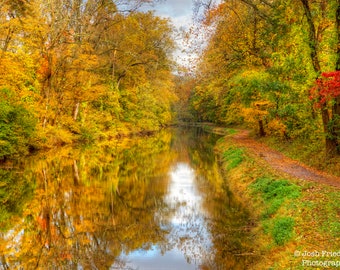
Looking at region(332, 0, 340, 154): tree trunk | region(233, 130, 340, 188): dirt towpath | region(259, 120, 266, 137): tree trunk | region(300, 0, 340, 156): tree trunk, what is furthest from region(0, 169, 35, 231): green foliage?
region(259, 120, 266, 137): tree trunk

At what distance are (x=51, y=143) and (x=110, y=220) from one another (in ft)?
62.6

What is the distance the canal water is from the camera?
8.58m

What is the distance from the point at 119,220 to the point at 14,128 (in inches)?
525

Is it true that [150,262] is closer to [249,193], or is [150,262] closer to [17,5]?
[249,193]

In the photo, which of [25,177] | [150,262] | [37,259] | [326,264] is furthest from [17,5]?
[326,264]

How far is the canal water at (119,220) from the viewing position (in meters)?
8.58

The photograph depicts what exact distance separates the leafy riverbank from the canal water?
556 mm

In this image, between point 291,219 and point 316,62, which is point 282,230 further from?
point 316,62

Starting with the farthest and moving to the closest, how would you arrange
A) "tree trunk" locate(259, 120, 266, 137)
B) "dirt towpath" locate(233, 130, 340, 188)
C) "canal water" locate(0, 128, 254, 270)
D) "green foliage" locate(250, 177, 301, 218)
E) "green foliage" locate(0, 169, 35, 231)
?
"tree trunk" locate(259, 120, 266, 137) < "dirt towpath" locate(233, 130, 340, 188) < "green foliage" locate(0, 169, 35, 231) < "green foliage" locate(250, 177, 301, 218) < "canal water" locate(0, 128, 254, 270)

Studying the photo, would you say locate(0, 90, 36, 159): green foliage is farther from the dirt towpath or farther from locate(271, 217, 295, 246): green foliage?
locate(271, 217, 295, 246): green foliage

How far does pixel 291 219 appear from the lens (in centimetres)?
904

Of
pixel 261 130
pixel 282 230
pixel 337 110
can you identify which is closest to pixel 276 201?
pixel 282 230

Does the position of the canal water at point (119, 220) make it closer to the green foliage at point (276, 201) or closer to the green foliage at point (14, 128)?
the green foliage at point (276, 201)

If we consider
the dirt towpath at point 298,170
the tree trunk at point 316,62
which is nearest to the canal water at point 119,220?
the dirt towpath at point 298,170
